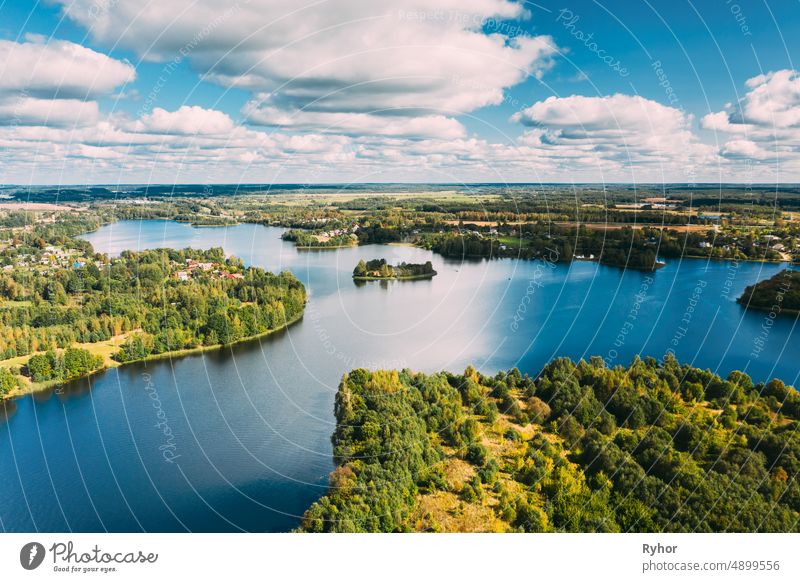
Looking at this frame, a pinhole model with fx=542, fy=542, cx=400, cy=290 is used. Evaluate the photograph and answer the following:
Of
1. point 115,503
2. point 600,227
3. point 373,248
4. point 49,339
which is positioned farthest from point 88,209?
point 115,503

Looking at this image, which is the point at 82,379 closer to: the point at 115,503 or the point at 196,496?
the point at 115,503

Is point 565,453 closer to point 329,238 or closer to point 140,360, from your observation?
point 140,360
